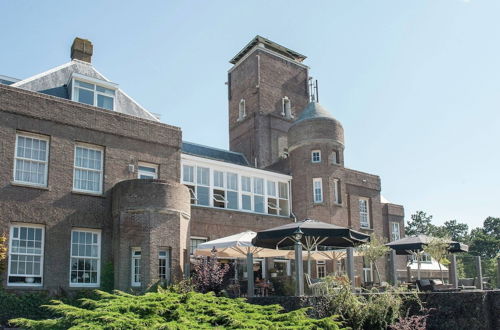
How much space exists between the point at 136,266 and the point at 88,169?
4.23 meters

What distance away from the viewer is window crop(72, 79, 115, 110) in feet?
67.2

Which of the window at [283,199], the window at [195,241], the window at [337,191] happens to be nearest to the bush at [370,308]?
the window at [195,241]

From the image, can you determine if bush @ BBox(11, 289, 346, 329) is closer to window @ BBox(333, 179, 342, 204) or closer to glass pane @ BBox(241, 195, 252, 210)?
glass pane @ BBox(241, 195, 252, 210)

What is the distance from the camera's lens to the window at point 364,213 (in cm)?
3150

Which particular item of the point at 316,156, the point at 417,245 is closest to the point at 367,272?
the point at 316,156

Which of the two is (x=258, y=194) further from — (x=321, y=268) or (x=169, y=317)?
(x=169, y=317)

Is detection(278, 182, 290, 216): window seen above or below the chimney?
below

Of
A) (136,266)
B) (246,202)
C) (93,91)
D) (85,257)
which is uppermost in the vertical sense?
(93,91)

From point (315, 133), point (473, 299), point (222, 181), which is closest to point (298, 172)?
point (315, 133)

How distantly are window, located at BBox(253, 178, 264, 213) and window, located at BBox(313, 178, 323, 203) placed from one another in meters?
3.12

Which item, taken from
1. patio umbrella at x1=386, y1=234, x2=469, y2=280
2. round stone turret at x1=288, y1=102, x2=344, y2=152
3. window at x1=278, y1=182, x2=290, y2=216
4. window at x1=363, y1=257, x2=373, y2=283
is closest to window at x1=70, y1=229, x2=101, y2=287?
patio umbrella at x1=386, y1=234, x2=469, y2=280

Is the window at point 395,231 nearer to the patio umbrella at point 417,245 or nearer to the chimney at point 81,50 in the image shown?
the patio umbrella at point 417,245

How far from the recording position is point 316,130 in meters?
28.5

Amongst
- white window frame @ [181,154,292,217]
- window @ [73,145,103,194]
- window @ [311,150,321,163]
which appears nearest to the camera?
window @ [73,145,103,194]
